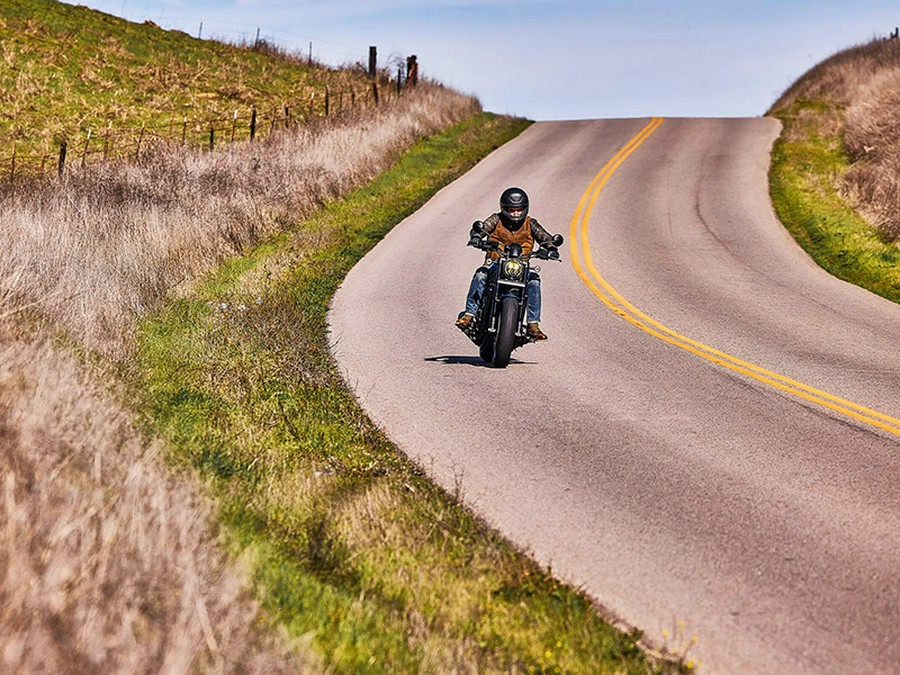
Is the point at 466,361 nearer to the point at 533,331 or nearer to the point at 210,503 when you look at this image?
the point at 533,331

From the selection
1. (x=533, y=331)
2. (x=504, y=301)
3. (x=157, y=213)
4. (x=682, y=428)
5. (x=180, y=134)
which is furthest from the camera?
(x=180, y=134)

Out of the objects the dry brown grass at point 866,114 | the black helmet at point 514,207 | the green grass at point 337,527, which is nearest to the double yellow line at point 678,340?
the black helmet at point 514,207

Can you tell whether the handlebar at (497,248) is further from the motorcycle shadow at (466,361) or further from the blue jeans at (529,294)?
the motorcycle shadow at (466,361)

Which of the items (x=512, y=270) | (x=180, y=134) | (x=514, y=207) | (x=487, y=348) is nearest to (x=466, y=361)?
(x=487, y=348)

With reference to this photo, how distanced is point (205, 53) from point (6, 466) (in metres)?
48.6

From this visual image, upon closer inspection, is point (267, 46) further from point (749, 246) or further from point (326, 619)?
point (326, 619)

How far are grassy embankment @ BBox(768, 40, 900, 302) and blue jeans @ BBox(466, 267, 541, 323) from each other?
271 inches

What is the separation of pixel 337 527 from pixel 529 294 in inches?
221

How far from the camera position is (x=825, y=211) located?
21812 millimetres

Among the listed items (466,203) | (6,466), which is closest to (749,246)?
(466,203)

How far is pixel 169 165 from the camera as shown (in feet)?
73.5

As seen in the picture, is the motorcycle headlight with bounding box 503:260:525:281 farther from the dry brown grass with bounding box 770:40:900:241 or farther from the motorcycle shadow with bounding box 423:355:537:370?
the dry brown grass with bounding box 770:40:900:241

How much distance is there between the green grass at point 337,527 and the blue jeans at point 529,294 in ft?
5.78

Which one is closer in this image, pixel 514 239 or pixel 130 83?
pixel 514 239
